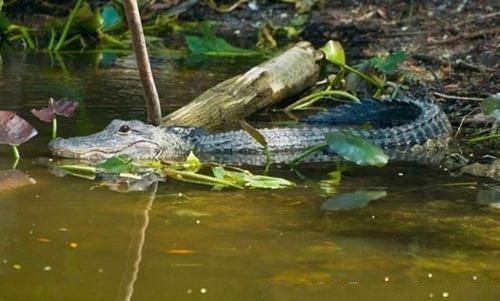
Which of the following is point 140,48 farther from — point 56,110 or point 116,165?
point 116,165

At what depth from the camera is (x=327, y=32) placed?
41.2 ft

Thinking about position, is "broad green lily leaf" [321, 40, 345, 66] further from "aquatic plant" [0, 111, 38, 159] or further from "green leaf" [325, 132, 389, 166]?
"aquatic plant" [0, 111, 38, 159]

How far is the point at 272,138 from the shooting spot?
282 inches

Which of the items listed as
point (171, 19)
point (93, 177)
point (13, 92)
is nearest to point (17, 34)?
point (171, 19)

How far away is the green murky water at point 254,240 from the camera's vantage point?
13.0ft

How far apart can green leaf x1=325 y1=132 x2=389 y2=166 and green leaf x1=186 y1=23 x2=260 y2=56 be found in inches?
185

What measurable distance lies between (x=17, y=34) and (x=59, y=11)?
2588mm

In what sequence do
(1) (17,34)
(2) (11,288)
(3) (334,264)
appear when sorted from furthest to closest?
(1) (17,34) < (3) (334,264) < (2) (11,288)

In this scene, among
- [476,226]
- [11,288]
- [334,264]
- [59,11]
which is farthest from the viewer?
[59,11]

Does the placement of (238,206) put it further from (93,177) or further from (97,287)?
(97,287)

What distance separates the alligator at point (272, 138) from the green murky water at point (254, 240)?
36cm

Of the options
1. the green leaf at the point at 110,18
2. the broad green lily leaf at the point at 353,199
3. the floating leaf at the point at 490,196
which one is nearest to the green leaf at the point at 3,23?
the green leaf at the point at 110,18

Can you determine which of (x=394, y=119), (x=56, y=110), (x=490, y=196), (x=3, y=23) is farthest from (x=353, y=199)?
(x=3, y=23)

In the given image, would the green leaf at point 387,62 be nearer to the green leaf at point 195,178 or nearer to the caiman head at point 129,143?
the caiman head at point 129,143
